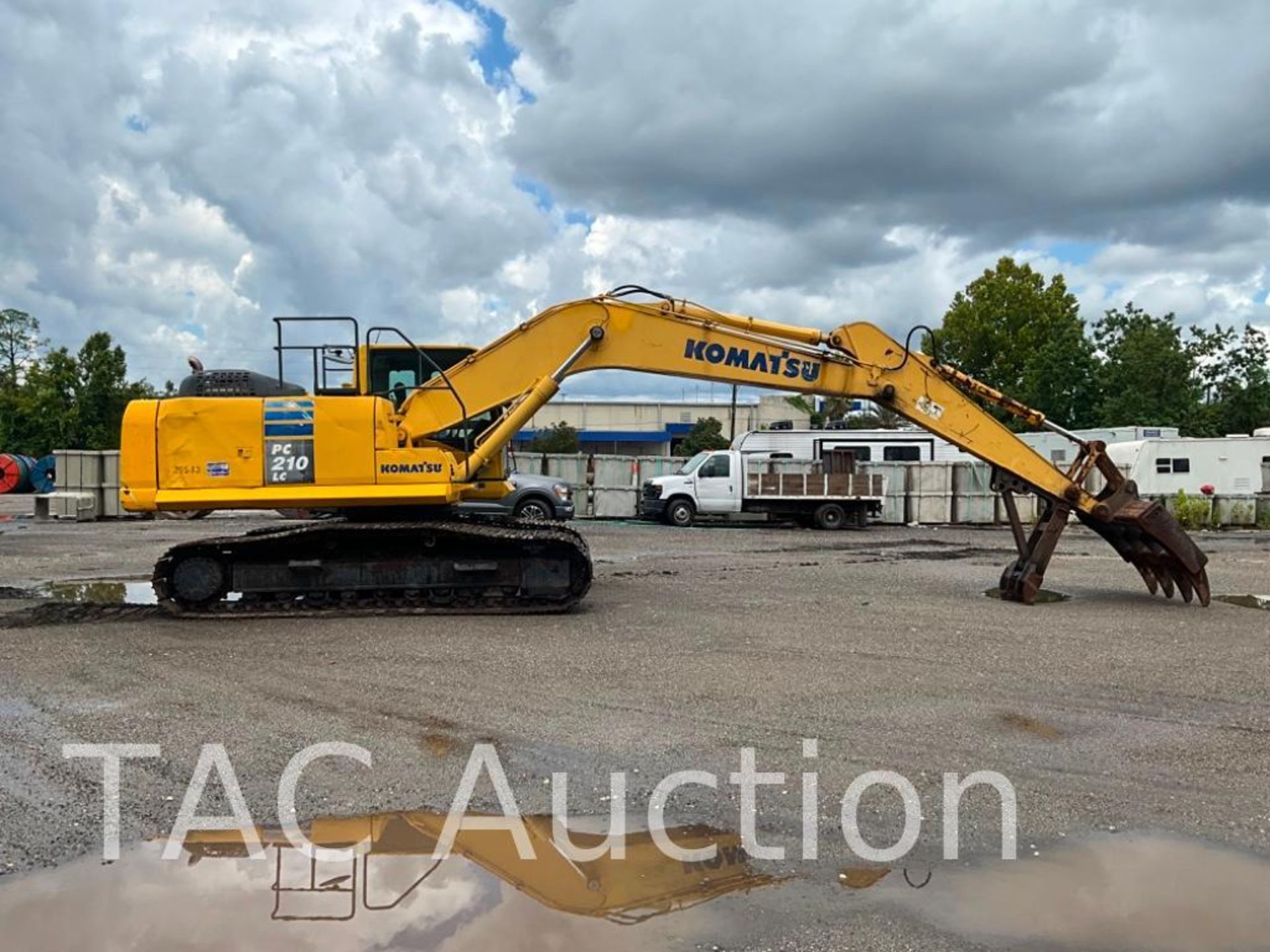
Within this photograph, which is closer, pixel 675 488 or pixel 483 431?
pixel 483 431

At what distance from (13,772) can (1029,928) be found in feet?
17.3

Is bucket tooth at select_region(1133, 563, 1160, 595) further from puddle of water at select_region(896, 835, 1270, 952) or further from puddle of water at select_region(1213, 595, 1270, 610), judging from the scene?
puddle of water at select_region(896, 835, 1270, 952)

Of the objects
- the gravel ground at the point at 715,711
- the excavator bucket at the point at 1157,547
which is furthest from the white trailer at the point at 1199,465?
the gravel ground at the point at 715,711

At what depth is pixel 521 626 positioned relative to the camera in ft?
34.4

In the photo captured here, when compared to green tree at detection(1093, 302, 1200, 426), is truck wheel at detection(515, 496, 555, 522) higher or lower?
lower

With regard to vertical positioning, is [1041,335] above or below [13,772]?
above

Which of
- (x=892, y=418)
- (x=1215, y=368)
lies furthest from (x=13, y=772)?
(x=1215, y=368)

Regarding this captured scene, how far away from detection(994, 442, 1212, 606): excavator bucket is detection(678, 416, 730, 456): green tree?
1977 inches

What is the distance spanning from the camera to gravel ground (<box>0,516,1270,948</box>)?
517 cm

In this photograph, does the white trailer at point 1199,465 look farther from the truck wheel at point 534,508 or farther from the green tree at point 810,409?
the green tree at point 810,409

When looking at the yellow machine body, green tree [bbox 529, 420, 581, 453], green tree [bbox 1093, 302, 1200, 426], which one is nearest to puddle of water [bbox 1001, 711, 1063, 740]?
the yellow machine body

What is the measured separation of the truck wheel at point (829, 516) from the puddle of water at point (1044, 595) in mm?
12949

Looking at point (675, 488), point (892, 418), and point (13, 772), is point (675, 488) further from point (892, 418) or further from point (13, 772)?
point (892, 418)

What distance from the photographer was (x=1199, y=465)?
1193 inches
